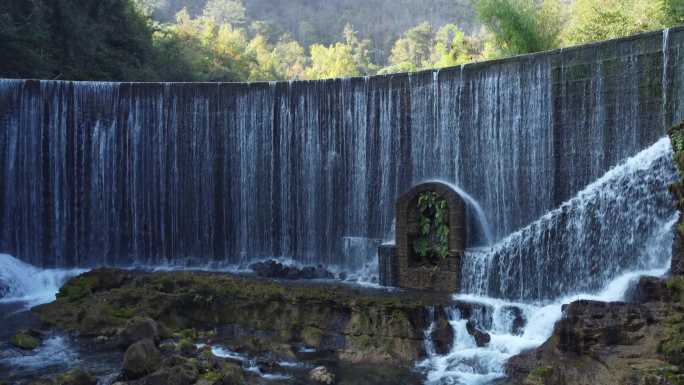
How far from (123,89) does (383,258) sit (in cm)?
975

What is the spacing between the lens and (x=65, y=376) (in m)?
11.0

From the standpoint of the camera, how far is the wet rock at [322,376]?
37.9 feet

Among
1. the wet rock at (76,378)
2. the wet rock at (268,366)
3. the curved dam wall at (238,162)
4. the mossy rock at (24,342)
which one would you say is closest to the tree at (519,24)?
the curved dam wall at (238,162)

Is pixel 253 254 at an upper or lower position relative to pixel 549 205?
lower

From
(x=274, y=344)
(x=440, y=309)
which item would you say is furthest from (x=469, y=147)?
(x=274, y=344)

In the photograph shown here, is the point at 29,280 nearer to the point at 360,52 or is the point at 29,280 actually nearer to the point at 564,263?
the point at 564,263

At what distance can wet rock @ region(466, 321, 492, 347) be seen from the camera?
12638mm

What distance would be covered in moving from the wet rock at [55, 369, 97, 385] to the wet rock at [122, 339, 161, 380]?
1.69 feet

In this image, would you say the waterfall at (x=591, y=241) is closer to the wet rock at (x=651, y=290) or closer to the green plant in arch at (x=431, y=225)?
the green plant in arch at (x=431, y=225)

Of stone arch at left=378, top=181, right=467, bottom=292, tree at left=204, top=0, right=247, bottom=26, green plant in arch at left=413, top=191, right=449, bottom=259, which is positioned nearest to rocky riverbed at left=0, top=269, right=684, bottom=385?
stone arch at left=378, top=181, right=467, bottom=292

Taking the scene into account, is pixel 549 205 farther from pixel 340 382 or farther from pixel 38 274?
pixel 38 274

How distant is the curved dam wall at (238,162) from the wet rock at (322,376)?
648cm

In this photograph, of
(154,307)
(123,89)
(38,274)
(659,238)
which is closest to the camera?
(659,238)

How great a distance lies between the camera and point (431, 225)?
53.5 feet
